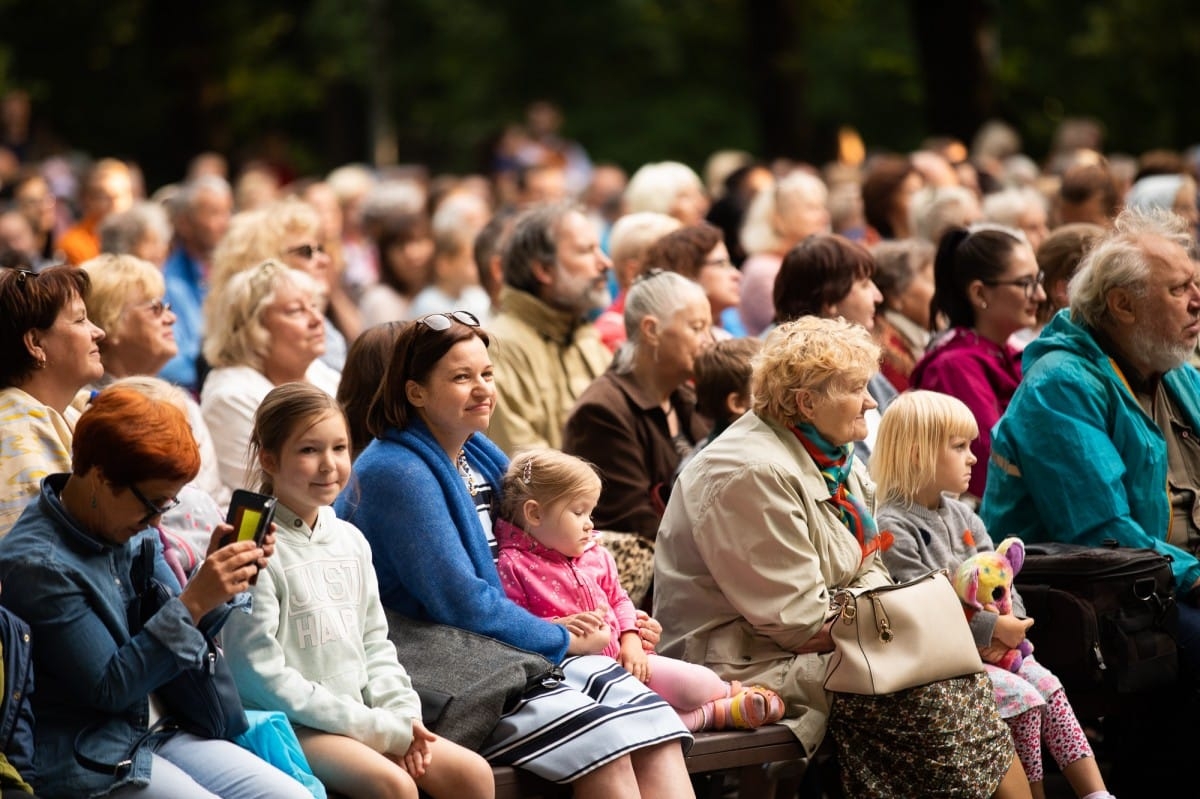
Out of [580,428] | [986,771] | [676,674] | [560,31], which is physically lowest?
[986,771]

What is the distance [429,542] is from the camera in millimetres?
4926

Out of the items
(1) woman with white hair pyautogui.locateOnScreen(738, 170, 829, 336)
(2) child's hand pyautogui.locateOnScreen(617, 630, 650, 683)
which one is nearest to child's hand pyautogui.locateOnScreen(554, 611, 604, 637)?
(2) child's hand pyautogui.locateOnScreen(617, 630, 650, 683)

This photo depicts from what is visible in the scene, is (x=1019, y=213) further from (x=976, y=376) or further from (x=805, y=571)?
(x=805, y=571)

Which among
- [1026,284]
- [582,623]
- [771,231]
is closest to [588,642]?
[582,623]

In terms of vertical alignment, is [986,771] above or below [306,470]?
below

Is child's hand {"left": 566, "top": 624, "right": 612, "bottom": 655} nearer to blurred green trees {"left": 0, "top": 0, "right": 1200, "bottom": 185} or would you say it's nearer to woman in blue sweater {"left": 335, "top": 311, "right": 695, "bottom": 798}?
woman in blue sweater {"left": 335, "top": 311, "right": 695, "bottom": 798}

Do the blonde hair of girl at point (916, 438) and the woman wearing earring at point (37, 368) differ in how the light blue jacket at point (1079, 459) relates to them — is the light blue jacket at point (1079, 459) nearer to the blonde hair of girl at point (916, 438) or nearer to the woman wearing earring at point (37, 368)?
the blonde hair of girl at point (916, 438)

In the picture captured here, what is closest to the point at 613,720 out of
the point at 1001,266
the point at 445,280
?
the point at 1001,266

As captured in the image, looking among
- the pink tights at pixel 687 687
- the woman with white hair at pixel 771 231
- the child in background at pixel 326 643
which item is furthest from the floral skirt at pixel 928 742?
the woman with white hair at pixel 771 231

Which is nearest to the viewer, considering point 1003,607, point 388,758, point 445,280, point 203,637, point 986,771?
point 203,637

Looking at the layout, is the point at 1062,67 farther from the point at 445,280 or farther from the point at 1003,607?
the point at 1003,607

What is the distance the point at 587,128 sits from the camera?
89.0 ft

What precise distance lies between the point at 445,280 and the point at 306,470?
549 cm

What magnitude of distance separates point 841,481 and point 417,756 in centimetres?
157
